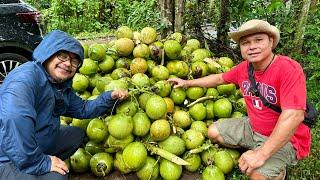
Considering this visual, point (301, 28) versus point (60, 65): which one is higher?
point (60, 65)

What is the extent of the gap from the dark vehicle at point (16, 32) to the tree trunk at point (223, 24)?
3.04 meters

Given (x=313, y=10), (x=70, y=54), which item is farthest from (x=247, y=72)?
(x=313, y=10)

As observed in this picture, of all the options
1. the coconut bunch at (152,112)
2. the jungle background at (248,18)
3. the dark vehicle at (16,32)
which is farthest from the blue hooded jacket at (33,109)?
the dark vehicle at (16,32)

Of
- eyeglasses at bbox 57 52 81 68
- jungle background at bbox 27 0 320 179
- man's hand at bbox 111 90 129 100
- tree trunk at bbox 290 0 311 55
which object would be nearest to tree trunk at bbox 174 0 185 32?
jungle background at bbox 27 0 320 179

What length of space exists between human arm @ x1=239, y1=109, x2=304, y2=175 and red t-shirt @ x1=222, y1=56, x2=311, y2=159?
0.07 m

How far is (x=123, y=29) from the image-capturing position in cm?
468

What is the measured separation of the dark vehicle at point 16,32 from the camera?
225 inches

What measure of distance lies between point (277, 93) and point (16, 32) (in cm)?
417

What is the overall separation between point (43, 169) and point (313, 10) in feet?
16.1

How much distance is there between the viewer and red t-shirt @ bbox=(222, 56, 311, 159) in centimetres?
306

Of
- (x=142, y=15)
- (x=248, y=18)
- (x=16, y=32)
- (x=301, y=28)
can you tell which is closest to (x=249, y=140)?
(x=301, y=28)

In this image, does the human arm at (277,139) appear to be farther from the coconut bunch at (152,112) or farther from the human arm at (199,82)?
the human arm at (199,82)

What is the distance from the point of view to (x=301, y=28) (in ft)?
19.5

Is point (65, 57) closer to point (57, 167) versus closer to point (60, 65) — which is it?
point (60, 65)
